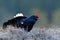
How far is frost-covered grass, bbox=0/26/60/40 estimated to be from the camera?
11.5 meters

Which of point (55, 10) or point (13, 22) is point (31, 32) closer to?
point (13, 22)

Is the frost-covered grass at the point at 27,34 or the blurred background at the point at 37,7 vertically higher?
the blurred background at the point at 37,7

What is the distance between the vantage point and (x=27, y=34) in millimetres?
11570

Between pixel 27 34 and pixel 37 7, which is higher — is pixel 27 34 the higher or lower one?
the lower one

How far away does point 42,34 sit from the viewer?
11.7 m

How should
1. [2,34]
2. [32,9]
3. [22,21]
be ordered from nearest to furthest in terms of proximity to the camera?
[2,34] → [22,21] → [32,9]

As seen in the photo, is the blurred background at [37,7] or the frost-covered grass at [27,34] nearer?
the frost-covered grass at [27,34]

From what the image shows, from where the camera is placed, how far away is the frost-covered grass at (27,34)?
37.6ft

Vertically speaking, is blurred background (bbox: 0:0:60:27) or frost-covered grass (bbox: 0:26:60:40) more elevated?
blurred background (bbox: 0:0:60:27)

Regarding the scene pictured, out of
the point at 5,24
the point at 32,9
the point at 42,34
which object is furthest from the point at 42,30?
the point at 32,9

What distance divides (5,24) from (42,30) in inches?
45.0

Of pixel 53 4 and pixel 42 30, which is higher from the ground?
pixel 53 4

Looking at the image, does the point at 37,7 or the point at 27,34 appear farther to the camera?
the point at 37,7

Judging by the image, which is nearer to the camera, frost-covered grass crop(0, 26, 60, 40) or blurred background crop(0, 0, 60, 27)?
Result: frost-covered grass crop(0, 26, 60, 40)
